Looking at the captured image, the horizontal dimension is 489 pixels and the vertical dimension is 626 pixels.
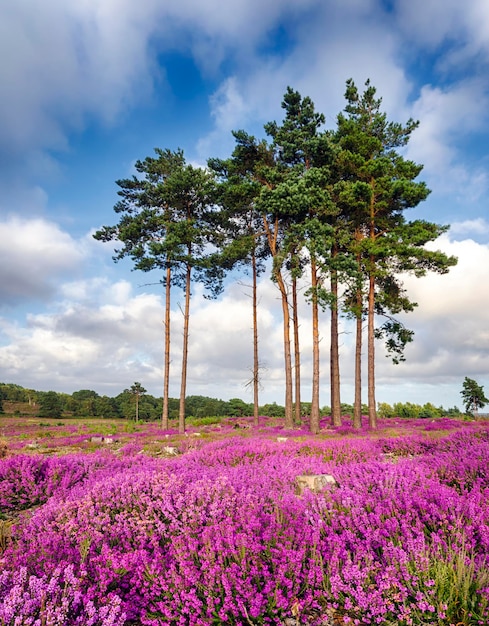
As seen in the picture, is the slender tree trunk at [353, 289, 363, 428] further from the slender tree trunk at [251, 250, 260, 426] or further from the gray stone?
the gray stone

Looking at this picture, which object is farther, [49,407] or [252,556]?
[49,407]

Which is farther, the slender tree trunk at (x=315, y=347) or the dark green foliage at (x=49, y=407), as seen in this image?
the dark green foliage at (x=49, y=407)

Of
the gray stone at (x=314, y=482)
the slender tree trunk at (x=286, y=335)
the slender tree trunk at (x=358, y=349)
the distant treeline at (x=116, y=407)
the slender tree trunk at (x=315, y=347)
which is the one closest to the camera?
the gray stone at (x=314, y=482)

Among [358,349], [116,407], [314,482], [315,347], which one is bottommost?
[116,407]

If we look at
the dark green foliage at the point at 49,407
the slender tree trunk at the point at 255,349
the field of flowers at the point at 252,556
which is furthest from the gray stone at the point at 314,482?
the dark green foliage at the point at 49,407

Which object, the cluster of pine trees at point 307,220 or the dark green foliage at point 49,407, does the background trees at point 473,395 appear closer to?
the cluster of pine trees at point 307,220

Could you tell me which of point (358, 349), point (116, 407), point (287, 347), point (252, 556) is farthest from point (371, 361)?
point (116, 407)

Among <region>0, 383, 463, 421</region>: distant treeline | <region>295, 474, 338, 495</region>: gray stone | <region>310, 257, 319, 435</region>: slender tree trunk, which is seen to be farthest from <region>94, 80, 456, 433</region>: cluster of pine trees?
<region>0, 383, 463, 421</region>: distant treeline

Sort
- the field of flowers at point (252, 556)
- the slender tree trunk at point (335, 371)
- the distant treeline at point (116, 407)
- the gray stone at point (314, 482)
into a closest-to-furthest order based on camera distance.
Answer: the field of flowers at point (252, 556)
the gray stone at point (314, 482)
the slender tree trunk at point (335, 371)
the distant treeline at point (116, 407)

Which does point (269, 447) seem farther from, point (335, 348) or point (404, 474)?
point (335, 348)

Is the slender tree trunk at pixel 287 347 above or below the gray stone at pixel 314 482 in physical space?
above

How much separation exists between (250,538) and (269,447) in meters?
6.53

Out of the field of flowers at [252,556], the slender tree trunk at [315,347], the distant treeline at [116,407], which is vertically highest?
the slender tree trunk at [315,347]

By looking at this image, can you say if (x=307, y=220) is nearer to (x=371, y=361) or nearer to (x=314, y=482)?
(x=371, y=361)
